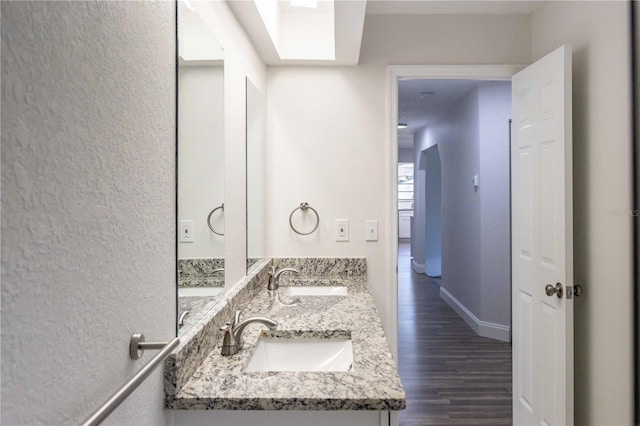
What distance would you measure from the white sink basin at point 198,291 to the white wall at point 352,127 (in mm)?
949

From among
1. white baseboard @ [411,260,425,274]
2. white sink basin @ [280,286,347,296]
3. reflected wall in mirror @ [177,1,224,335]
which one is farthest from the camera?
white baseboard @ [411,260,425,274]

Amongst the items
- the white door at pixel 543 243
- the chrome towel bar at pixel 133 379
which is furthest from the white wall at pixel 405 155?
the chrome towel bar at pixel 133 379

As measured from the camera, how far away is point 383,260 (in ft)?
7.44

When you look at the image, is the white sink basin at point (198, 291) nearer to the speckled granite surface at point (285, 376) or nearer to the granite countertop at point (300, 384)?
the speckled granite surface at point (285, 376)

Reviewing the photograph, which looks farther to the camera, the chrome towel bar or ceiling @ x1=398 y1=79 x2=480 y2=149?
ceiling @ x1=398 y1=79 x2=480 y2=149

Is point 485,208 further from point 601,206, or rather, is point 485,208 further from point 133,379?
point 133,379

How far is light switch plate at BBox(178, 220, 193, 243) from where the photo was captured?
1069 mm

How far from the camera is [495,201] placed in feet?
11.8

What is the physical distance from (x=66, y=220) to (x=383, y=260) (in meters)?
1.88

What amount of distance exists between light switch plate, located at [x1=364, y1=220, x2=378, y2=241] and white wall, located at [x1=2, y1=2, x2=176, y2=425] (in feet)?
4.98

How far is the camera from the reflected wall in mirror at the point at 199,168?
105cm

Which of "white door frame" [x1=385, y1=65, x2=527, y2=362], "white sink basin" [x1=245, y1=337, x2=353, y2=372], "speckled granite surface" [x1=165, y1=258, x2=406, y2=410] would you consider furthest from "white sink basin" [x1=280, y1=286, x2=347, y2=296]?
"white sink basin" [x1=245, y1=337, x2=353, y2=372]

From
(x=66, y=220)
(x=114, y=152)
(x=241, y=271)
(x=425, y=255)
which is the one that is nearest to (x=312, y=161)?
(x=241, y=271)

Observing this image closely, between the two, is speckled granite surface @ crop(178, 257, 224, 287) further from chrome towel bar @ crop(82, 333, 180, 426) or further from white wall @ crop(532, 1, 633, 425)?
white wall @ crop(532, 1, 633, 425)
